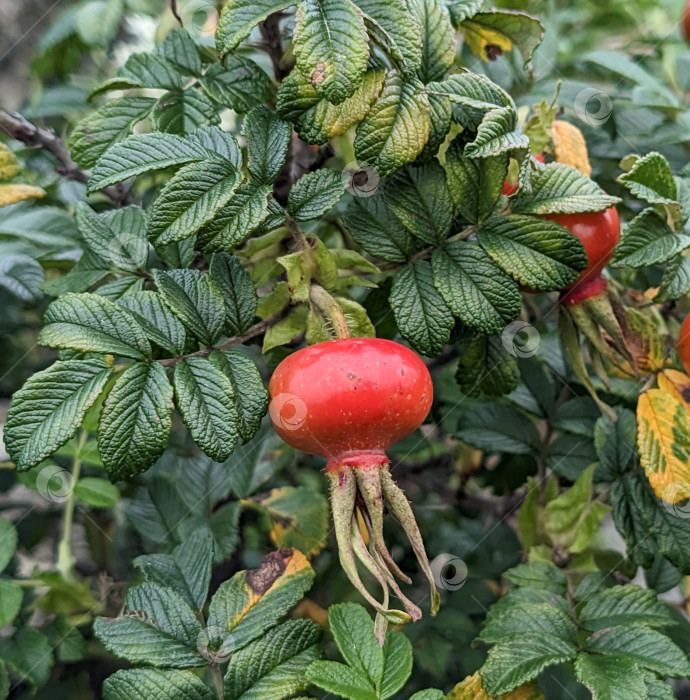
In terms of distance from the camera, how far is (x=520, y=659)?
0.96 metres

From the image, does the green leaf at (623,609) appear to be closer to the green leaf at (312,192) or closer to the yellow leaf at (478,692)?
the yellow leaf at (478,692)

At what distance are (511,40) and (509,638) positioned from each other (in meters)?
0.90

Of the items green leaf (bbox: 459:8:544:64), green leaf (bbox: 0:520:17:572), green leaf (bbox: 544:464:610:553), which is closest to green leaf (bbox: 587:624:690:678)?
green leaf (bbox: 544:464:610:553)

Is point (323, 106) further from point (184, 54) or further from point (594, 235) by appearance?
point (594, 235)

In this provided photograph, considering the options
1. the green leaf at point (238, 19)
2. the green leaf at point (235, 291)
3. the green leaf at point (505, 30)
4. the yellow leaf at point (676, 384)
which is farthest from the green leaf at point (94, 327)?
the yellow leaf at point (676, 384)

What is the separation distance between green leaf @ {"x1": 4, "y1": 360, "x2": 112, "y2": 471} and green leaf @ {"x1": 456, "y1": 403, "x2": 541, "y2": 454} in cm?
75

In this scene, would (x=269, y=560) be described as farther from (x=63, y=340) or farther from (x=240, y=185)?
(x=240, y=185)

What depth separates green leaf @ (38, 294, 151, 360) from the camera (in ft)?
2.93

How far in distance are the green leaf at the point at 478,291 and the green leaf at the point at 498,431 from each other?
458 mm

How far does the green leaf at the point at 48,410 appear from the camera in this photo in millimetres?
854

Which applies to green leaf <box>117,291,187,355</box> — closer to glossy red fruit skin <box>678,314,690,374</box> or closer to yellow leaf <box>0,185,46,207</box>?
yellow leaf <box>0,185,46,207</box>

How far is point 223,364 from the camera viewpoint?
3.09ft

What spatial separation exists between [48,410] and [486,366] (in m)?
0.64

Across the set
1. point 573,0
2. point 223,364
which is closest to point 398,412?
point 223,364
